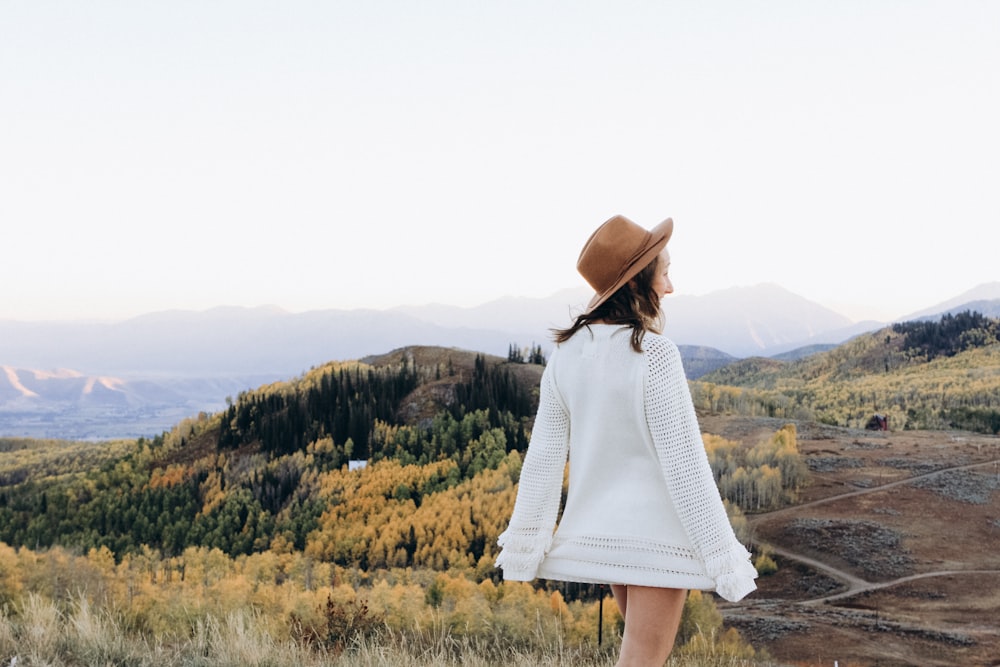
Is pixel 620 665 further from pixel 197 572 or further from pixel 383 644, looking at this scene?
pixel 197 572

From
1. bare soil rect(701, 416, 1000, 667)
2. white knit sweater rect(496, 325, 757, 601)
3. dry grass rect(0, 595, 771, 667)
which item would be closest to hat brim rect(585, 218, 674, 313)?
white knit sweater rect(496, 325, 757, 601)

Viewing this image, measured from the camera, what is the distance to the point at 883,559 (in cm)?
1077

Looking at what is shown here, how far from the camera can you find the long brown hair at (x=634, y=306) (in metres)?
3.43

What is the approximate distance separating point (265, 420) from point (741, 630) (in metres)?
12.0

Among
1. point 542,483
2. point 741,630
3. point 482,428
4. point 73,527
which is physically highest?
point 542,483

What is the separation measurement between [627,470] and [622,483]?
0.19ft

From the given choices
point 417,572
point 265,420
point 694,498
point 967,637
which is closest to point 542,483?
point 694,498

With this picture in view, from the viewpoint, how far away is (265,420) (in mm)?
17766

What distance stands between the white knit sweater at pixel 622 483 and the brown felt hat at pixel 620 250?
9.4 inches

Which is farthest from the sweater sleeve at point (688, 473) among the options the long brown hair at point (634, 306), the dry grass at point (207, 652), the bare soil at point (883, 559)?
the bare soil at point (883, 559)

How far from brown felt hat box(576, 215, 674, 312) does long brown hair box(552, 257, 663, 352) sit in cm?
4

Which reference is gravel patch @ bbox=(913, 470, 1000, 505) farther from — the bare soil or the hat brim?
the hat brim

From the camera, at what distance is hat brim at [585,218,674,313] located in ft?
11.2

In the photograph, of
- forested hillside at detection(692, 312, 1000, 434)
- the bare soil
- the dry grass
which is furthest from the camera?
A: forested hillside at detection(692, 312, 1000, 434)
